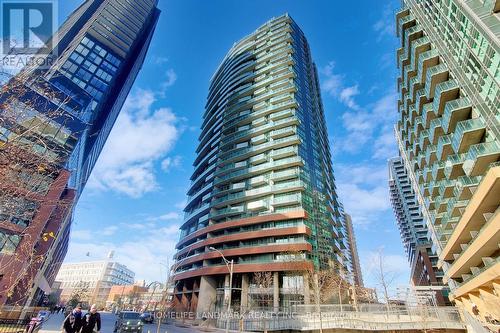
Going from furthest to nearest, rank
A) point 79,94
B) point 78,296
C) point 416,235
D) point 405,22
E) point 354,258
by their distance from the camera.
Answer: point 354,258 < point 416,235 < point 78,296 < point 79,94 < point 405,22

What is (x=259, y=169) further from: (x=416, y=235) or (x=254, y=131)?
(x=416, y=235)

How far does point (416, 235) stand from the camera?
9281 cm

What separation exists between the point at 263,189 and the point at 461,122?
110 ft

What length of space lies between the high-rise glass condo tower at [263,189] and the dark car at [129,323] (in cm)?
2513

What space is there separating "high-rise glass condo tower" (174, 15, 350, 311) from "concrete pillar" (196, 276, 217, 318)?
6.8 inches

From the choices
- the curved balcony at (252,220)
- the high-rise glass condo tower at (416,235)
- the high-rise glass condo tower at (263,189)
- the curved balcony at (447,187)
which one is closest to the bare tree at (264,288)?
the high-rise glass condo tower at (263,189)

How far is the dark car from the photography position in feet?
64.2

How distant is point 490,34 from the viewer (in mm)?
22672

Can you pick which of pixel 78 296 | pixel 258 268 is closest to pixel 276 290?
pixel 258 268

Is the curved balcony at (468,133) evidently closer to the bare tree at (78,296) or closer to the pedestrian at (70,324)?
the pedestrian at (70,324)

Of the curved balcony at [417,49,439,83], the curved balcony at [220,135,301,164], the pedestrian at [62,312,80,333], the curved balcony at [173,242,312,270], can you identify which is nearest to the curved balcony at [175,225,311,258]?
the curved balcony at [173,242,312,270]

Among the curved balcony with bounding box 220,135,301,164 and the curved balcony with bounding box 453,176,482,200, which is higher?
the curved balcony with bounding box 220,135,301,164

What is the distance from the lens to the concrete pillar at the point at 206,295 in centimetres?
4769

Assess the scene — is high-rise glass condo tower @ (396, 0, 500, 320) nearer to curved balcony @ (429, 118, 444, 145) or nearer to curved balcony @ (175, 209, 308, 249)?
curved balcony @ (429, 118, 444, 145)
